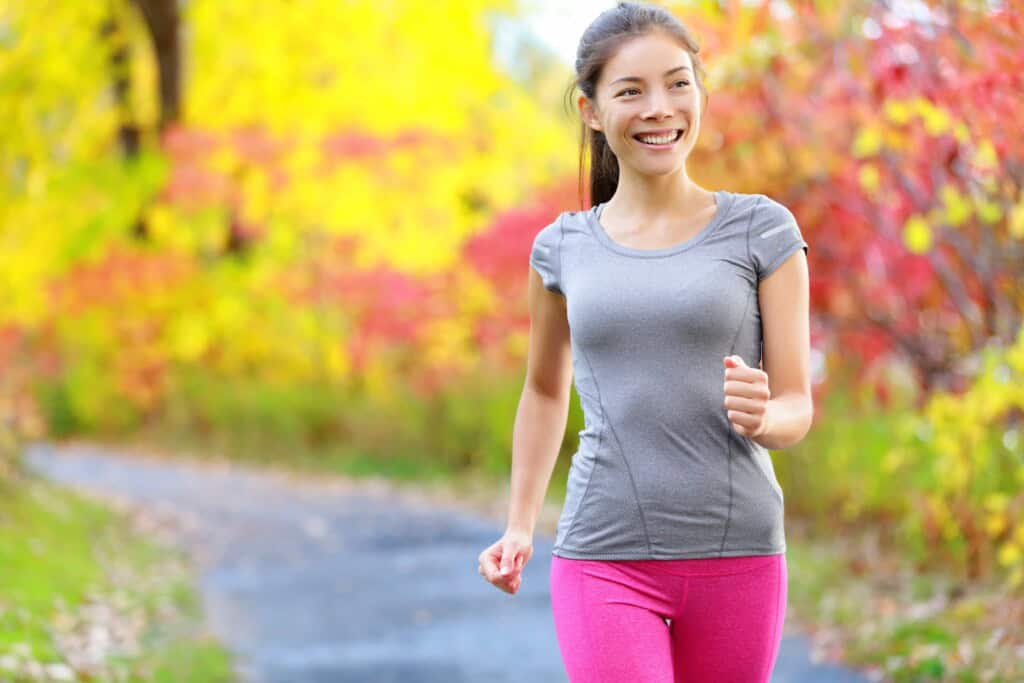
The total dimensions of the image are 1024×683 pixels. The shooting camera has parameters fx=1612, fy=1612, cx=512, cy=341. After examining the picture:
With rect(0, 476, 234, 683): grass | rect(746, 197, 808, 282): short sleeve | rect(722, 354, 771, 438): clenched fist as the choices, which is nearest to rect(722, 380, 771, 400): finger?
rect(722, 354, 771, 438): clenched fist

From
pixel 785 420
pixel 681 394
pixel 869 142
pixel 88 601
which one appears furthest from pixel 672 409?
pixel 88 601

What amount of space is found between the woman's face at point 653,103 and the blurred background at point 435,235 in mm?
2524

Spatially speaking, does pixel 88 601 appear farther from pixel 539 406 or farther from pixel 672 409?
pixel 672 409

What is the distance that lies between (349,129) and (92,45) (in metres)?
5.11

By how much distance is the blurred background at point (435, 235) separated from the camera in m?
7.20

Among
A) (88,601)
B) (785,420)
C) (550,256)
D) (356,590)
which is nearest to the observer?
(785,420)

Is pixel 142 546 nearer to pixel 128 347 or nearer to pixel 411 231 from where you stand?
pixel 411 231

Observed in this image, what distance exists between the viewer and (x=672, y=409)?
2.72 meters

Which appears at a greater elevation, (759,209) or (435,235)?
(759,209)

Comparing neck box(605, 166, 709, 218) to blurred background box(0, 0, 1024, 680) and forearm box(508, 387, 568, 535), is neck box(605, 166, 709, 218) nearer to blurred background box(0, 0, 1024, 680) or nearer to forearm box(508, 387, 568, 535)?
forearm box(508, 387, 568, 535)

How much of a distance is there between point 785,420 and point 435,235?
1484cm

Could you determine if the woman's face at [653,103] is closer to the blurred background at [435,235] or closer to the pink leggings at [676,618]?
the pink leggings at [676,618]

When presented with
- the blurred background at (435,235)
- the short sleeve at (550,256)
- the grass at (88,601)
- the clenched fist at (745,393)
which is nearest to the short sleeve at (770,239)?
the clenched fist at (745,393)

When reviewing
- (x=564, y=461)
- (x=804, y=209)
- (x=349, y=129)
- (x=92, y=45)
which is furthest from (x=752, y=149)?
(x=92, y=45)
